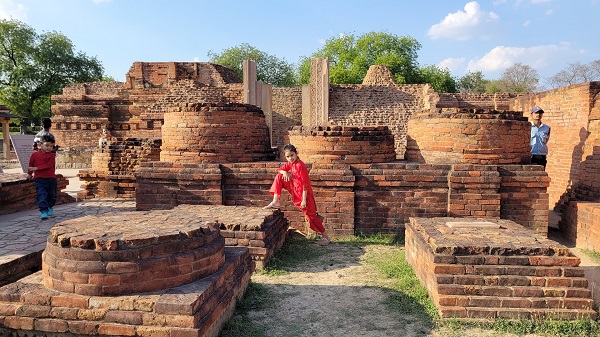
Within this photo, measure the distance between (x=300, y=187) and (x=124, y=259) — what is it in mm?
2709

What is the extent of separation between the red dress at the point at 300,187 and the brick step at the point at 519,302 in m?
2.20

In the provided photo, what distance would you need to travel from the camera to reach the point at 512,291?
295cm

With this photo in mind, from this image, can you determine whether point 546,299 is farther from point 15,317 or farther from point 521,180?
point 15,317

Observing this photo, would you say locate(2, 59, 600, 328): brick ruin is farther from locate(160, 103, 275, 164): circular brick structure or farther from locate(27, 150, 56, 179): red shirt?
locate(27, 150, 56, 179): red shirt

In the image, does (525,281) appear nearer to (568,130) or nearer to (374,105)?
(568,130)

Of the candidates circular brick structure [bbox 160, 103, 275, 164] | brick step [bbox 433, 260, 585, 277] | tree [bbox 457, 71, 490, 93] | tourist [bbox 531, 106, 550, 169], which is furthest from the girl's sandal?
tree [bbox 457, 71, 490, 93]

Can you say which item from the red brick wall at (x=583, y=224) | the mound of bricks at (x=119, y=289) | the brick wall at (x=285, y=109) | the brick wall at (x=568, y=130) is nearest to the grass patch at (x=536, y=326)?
the mound of bricks at (x=119, y=289)

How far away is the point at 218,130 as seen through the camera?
5.65 meters

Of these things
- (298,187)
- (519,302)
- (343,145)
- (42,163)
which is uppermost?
(343,145)

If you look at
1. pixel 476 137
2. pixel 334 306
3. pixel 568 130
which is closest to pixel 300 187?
pixel 334 306

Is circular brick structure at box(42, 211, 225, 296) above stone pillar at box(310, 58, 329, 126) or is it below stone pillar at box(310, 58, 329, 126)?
below

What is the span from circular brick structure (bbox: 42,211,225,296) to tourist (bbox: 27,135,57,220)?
2.91 meters

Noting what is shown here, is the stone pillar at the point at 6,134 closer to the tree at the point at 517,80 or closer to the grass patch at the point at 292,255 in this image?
the grass patch at the point at 292,255

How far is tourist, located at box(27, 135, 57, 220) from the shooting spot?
517 centimetres
